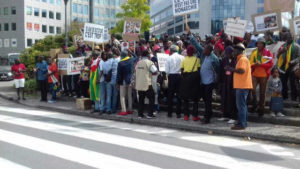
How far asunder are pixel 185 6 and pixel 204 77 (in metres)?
3.01

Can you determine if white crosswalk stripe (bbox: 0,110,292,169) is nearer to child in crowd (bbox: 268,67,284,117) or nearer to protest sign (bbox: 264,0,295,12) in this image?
child in crowd (bbox: 268,67,284,117)

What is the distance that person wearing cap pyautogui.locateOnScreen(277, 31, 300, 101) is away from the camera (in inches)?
378

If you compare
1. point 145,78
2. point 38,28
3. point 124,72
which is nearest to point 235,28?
point 145,78

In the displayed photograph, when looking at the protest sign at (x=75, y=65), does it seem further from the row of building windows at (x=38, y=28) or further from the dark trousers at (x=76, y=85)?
the row of building windows at (x=38, y=28)

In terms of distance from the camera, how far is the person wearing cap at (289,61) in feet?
31.5

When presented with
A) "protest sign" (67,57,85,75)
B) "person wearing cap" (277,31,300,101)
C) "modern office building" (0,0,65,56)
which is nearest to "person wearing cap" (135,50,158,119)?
"person wearing cap" (277,31,300,101)

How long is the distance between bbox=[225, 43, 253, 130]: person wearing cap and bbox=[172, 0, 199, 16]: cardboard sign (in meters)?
3.19

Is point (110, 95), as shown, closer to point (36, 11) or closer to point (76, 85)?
point (76, 85)

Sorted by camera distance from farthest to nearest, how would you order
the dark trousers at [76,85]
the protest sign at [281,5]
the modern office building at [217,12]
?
the modern office building at [217,12]
the dark trousers at [76,85]
the protest sign at [281,5]

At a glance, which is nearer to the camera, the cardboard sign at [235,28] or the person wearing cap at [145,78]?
the cardboard sign at [235,28]

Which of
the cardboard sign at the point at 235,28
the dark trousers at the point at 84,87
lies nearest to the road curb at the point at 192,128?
the dark trousers at the point at 84,87

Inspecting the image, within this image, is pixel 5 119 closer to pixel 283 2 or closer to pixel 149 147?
pixel 149 147

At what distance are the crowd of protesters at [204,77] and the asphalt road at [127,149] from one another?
3.79ft

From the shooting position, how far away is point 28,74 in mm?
19891
